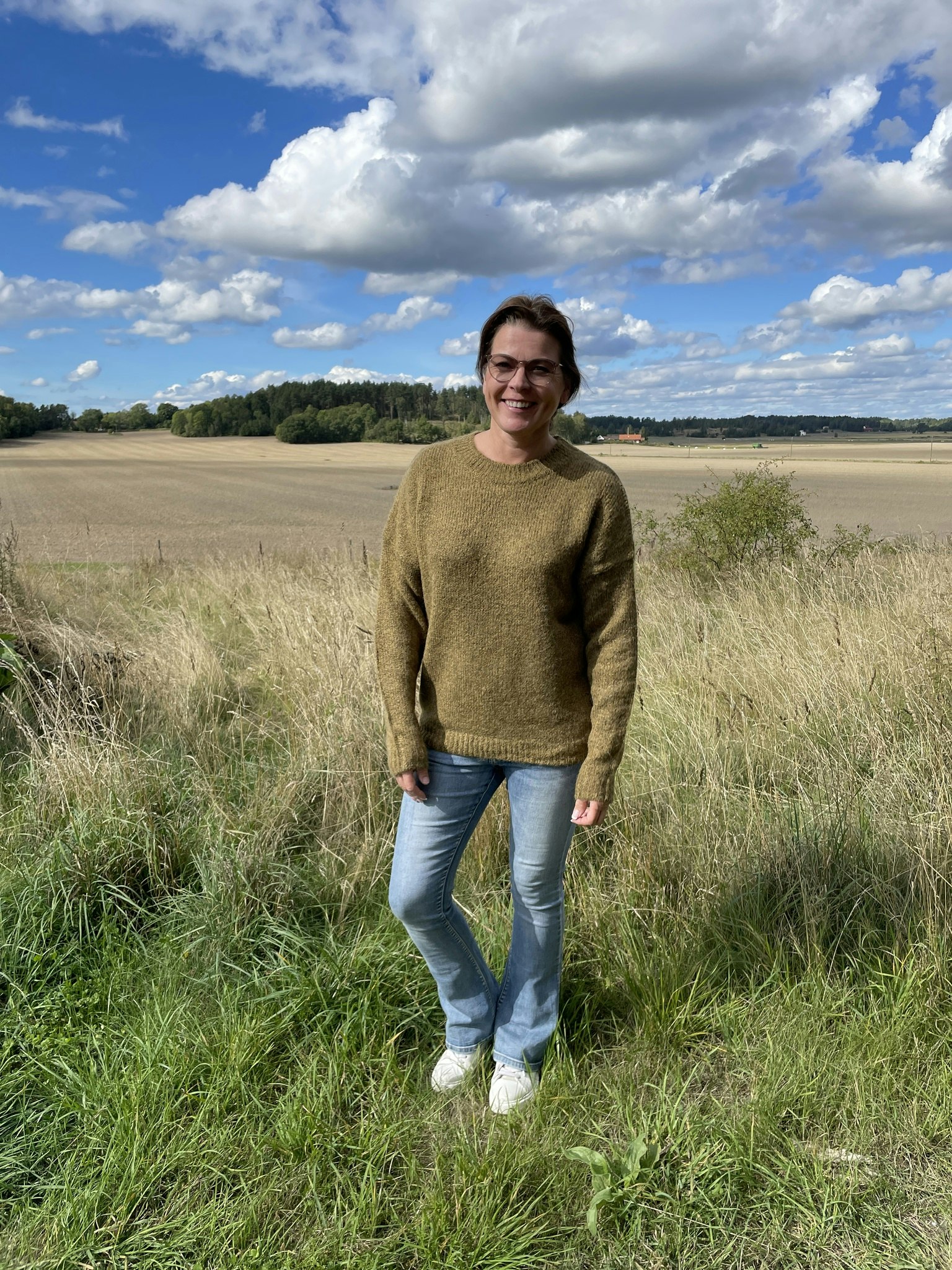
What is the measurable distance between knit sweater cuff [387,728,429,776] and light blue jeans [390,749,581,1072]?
0.21ft

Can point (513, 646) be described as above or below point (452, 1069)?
above

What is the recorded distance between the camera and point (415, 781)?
2.26 m

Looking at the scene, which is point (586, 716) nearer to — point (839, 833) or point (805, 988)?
point (805, 988)

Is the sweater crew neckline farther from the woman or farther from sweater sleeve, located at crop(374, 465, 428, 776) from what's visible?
sweater sleeve, located at crop(374, 465, 428, 776)

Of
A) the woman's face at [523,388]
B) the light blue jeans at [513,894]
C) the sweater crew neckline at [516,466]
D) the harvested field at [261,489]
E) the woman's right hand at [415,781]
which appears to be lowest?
the harvested field at [261,489]

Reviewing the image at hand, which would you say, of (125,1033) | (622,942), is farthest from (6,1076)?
A: (622,942)

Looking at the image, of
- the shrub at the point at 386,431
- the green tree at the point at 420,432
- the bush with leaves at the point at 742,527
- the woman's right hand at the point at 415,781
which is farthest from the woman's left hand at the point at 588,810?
the shrub at the point at 386,431

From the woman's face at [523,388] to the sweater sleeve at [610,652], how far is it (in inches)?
10.4

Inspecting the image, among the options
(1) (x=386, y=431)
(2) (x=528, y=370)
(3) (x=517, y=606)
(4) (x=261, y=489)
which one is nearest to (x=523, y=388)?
(2) (x=528, y=370)

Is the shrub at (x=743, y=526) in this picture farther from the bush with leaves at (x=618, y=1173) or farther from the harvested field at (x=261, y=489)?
the bush with leaves at (x=618, y=1173)

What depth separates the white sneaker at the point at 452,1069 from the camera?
7.84ft

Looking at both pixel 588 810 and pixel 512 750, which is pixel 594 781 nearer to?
pixel 588 810

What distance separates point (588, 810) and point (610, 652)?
41 cm

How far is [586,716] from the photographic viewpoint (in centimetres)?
224
